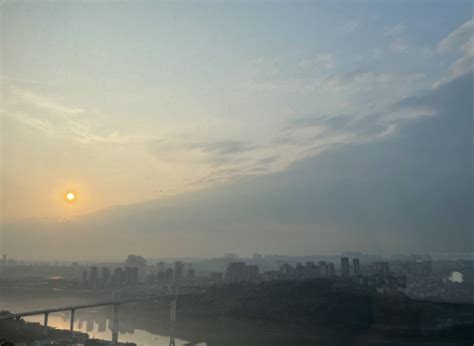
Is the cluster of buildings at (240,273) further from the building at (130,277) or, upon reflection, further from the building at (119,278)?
the building at (119,278)

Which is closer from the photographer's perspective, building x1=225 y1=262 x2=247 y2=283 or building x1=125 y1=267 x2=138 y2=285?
building x1=225 y1=262 x2=247 y2=283

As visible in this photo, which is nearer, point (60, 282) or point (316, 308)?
point (316, 308)

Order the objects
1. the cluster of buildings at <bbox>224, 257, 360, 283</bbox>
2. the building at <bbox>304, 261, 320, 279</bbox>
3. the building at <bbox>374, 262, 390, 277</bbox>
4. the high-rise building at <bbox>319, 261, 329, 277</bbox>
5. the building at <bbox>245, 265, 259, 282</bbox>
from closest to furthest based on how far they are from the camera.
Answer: the building at <bbox>374, 262, 390, 277</bbox>, the cluster of buildings at <bbox>224, 257, 360, 283</bbox>, the building at <bbox>245, 265, 259, 282</bbox>, the building at <bbox>304, 261, 320, 279</bbox>, the high-rise building at <bbox>319, 261, 329, 277</bbox>

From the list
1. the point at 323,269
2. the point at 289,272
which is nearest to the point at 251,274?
the point at 289,272

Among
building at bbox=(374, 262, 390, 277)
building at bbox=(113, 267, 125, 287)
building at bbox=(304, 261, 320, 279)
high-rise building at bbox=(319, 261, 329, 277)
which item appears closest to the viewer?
building at bbox=(374, 262, 390, 277)

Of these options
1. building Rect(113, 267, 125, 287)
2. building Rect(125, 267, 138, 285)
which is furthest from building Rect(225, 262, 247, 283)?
building Rect(113, 267, 125, 287)

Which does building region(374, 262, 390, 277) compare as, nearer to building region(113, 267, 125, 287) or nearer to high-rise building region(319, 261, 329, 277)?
high-rise building region(319, 261, 329, 277)

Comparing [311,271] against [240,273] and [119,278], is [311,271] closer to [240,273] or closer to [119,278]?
[240,273]

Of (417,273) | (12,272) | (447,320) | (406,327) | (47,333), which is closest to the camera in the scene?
(47,333)

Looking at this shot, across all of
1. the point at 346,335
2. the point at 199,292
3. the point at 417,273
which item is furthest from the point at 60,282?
the point at 417,273

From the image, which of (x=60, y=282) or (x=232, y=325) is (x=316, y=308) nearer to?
(x=232, y=325)

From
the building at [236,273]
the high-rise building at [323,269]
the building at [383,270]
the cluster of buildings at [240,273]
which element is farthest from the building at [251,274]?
the building at [383,270]
